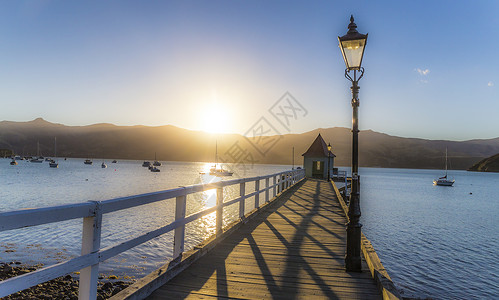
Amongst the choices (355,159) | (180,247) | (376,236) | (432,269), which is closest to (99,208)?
(180,247)

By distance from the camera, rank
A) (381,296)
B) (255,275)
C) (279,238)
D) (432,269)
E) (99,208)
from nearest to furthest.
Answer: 1. (99,208)
2. (381,296)
3. (255,275)
4. (279,238)
5. (432,269)

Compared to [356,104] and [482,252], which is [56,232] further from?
[482,252]

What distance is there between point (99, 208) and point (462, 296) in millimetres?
12555

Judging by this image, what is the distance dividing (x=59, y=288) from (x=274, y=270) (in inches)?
321

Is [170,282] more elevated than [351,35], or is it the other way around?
[351,35]

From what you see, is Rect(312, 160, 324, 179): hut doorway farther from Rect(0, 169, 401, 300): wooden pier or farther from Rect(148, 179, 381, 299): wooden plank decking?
Rect(0, 169, 401, 300): wooden pier

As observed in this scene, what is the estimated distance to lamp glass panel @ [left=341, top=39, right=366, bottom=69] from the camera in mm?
5445

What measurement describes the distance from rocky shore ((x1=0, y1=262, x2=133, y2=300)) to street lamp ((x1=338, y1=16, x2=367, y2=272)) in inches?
267

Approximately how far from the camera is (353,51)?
5.55 m

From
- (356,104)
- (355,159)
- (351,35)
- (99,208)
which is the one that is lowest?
(99,208)

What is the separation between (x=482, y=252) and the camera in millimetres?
16656

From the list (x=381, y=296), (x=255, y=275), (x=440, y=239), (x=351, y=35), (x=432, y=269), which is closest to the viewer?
(x=381, y=296)

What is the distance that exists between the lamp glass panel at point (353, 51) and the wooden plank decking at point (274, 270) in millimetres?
3555

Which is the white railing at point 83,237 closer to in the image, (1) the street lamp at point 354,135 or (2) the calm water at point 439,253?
(1) the street lamp at point 354,135
